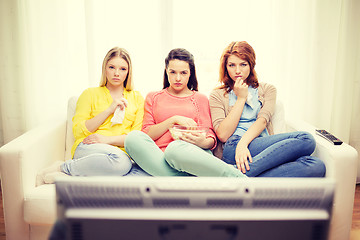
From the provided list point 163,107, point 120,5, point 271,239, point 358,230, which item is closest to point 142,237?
point 271,239

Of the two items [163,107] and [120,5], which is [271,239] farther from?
[120,5]

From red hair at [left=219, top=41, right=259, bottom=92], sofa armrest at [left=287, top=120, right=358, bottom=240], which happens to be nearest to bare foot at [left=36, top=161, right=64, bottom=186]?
red hair at [left=219, top=41, right=259, bottom=92]

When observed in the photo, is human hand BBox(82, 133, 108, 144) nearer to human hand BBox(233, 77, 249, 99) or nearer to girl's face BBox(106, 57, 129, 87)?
girl's face BBox(106, 57, 129, 87)

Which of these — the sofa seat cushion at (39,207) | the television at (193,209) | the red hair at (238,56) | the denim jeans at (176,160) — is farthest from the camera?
the red hair at (238,56)

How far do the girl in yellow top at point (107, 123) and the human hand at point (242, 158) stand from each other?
492 mm

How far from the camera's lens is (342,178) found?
1478 mm

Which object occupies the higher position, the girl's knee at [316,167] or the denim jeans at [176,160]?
the denim jeans at [176,160]

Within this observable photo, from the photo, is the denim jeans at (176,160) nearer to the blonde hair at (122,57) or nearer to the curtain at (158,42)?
the blonde hair at (122,57)

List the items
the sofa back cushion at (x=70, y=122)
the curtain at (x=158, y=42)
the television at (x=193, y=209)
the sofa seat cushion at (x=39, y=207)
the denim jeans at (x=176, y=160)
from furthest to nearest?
the curtain at (x=158, y=42) < the sofa back cushion at (x=70, y=122) < the sofa seat cushion at (x=39, y=207) < the denim jeans at (x=176, y=160) < the television at (x=193, y=209)

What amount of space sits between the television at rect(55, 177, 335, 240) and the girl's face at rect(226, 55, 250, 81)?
1384 mm

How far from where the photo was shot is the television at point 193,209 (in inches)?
19.8

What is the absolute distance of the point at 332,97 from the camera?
7.89 ft


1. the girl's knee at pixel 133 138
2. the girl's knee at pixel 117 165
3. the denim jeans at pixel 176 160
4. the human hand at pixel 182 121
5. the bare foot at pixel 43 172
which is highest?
the human hand at pixel 182 121

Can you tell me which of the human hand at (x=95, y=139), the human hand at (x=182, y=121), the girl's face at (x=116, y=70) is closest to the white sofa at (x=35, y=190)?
the human hand at (x=95, y=139)
